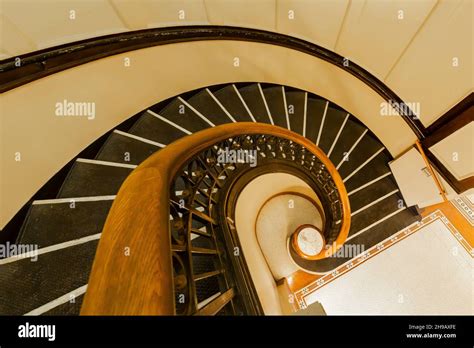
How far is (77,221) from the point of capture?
2.05 m

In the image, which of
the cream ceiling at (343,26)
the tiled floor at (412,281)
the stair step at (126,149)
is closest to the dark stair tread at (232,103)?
the cream ceiling at (343,26)

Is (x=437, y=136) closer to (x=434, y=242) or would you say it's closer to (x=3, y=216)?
(x=434, y=242)

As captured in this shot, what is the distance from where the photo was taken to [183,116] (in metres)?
3.12

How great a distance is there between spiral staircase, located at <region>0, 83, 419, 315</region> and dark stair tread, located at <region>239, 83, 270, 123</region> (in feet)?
0.05

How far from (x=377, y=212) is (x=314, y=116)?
168 cm

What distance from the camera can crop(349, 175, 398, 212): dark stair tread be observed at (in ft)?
12.9

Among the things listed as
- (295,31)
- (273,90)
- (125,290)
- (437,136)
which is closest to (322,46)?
(295,31)

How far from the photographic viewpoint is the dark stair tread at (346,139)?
400 centimetres

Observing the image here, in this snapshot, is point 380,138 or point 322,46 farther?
point 380,138

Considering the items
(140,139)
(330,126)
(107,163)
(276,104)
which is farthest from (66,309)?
(330,126)

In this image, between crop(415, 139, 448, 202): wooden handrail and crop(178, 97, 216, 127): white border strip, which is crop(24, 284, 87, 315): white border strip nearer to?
crop(178, 97, 216, 127): white border strip

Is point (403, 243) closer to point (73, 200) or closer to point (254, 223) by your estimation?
point (254, 223)

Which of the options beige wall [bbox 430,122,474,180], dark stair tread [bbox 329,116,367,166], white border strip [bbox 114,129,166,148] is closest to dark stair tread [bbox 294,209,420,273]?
dark stair tread [bbox 329,116,367,166]
